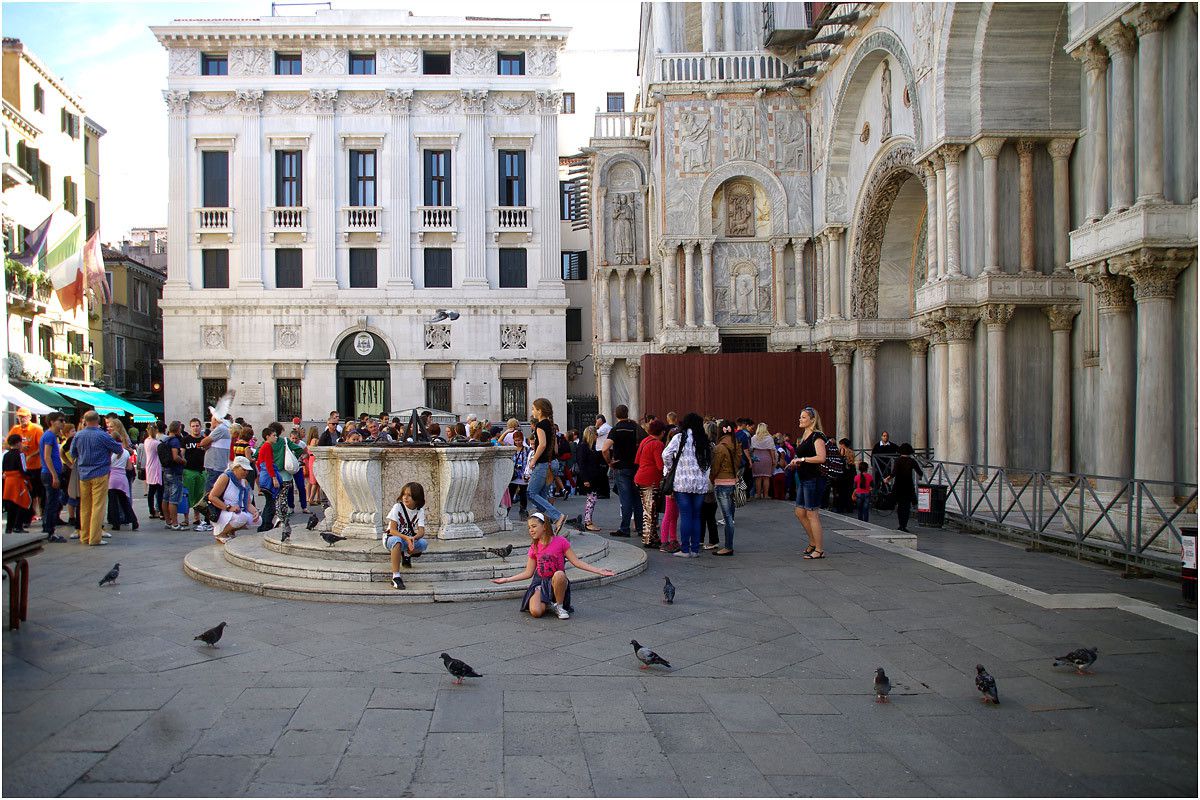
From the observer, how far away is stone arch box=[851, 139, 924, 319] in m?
17.8

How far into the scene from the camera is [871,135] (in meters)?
18.9

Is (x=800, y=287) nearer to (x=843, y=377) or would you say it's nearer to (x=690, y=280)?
(x=690, y=280)

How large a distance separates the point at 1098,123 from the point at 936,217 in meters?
4.30

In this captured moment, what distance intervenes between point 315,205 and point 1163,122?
2830 centimetres

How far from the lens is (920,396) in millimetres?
18609

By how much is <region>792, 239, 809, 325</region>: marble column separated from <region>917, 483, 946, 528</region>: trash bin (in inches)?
352

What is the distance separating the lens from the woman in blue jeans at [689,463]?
999cm

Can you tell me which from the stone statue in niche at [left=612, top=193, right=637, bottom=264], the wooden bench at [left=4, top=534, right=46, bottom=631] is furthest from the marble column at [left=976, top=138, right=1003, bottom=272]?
the stone statue in niche at [left=612, top=193, right=637, bottom=264]

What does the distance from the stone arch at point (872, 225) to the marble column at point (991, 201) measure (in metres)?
3.57

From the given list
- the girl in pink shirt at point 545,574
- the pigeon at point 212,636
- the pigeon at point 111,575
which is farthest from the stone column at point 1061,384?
the pigeon at point 111,575

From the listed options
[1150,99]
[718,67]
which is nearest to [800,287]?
[718,67]

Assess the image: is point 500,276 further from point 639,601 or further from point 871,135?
point 639,601

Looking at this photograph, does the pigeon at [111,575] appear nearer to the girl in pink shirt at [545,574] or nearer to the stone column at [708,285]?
the girl in pink shirt at [545,574]

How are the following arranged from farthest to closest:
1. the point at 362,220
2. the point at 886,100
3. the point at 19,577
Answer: the point at 362,220 < the point at 886,100 < the point at 19,577
